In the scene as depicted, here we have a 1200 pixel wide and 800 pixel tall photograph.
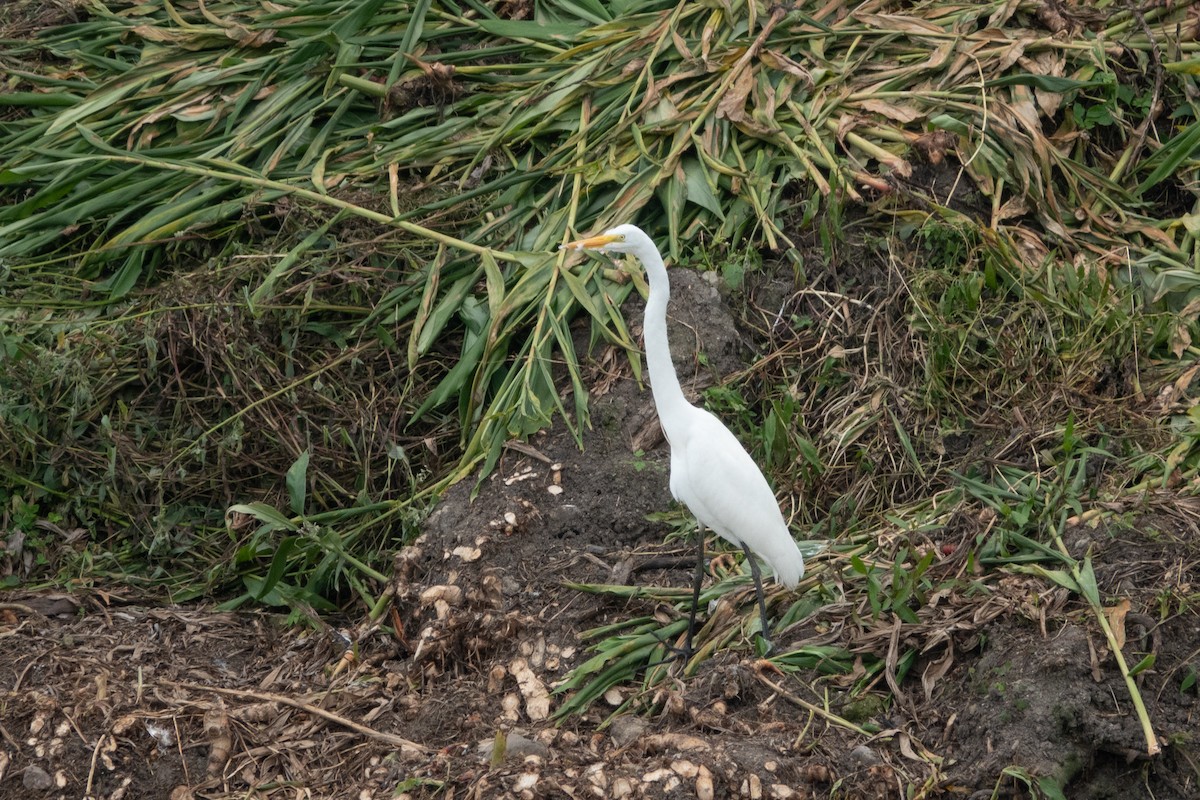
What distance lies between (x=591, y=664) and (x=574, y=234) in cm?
161

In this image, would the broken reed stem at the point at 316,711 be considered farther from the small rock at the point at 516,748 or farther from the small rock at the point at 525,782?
the small rock at the point at 525,782

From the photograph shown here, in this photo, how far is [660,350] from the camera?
3.27 m

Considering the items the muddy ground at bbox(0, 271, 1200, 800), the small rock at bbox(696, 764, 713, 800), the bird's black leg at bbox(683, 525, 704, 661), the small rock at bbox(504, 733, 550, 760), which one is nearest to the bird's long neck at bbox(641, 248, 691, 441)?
the bird's black leg at bbox(683, 525, 704, 661)

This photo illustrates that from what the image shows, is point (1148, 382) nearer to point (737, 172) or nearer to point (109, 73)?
point (737, 172)

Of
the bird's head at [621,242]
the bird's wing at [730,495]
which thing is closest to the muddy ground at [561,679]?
the bird's wing at [730,495]

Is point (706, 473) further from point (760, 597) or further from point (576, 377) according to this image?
point (576, 377)

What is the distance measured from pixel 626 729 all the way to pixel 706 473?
69 centimetres

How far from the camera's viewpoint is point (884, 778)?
2.73 metres

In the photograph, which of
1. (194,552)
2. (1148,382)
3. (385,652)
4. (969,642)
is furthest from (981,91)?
(194,552)

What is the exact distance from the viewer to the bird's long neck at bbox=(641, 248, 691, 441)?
10.6 feet

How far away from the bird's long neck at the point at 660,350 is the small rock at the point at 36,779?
1788 mm

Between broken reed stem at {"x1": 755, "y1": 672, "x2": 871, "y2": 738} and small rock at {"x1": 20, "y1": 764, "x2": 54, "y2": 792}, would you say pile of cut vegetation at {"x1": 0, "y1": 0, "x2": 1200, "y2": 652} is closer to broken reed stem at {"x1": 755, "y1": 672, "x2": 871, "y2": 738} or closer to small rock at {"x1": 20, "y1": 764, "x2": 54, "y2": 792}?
broken reed stem at {"x1": 755, "y1": 672, "x2": 871, "y2": 738}

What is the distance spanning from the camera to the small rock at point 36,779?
3012mm

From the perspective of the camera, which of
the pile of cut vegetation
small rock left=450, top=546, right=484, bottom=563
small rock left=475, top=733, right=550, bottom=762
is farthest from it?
the pile of cut vegetation
